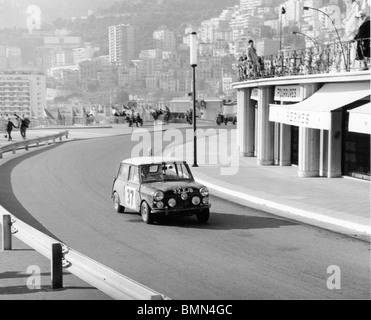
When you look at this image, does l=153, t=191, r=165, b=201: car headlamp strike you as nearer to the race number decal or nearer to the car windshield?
the car windshield

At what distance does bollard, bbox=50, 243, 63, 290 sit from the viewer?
362 inches

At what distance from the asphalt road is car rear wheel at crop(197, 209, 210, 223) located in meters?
0.21

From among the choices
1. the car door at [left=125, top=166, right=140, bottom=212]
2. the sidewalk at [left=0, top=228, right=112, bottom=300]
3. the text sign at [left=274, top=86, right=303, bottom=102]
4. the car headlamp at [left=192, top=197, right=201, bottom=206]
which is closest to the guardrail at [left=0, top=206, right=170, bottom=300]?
the sidewalk at [left=0, top=228, right=112, bottom=300]

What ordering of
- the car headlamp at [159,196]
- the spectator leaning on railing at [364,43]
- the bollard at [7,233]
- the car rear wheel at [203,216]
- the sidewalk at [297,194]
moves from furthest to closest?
the spectator leaning on railing at [364,43] < the sidewalk at [297,194] < the car rear wheel at [203,216] < the car headlamp at [159,196] < the bollard at [7,233]

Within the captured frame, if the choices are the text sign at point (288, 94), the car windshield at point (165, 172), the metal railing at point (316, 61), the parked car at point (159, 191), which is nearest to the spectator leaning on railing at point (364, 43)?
the metal railing at point (316, 61)

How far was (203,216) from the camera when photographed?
48.8 feet

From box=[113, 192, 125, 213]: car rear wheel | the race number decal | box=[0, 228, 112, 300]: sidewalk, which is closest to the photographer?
box=[0, 228, 112, 300]: sidewalk

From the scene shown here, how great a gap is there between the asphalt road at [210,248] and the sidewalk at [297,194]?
2.40 ft

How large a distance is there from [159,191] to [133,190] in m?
1.21

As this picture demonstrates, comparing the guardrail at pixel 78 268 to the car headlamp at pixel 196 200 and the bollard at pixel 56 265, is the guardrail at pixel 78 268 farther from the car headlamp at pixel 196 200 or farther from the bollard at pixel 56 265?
the car headlamp at pixel 196 200

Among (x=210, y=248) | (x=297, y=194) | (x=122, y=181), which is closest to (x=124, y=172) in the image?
(x=122, y=181)

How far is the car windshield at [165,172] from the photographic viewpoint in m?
15.3

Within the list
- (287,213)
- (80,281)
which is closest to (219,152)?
(287,213)
